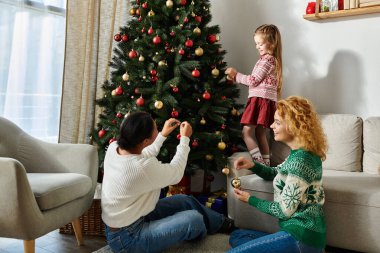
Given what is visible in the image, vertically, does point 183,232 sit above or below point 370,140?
below

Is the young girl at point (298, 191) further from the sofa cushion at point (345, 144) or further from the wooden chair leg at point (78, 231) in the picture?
the wooden chair leg at point (78, 231)

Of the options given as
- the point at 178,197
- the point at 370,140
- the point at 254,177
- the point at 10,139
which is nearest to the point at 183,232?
the point at 178,197

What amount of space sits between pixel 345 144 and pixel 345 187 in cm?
61

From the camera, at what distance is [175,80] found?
250cm

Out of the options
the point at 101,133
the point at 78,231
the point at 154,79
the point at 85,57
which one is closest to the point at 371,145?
the point at 154,79

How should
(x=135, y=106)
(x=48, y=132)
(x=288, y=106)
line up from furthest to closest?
(x=48, y=132) → (x=135, y=106) → (x=288, y=106)

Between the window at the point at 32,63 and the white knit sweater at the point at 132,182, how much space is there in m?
1.40

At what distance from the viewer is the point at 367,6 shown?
2.78 m

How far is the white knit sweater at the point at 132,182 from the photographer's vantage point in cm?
181

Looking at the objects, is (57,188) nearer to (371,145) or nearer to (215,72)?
(215,72)

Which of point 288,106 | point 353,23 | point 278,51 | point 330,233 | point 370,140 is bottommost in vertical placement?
point 330,233

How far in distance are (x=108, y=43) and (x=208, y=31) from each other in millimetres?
1071

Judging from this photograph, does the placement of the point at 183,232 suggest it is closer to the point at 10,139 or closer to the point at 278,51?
the point at 10,139

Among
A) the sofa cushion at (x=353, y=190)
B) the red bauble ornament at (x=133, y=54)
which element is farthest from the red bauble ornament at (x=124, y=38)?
the sofa cushion at (x=353, y=190)
